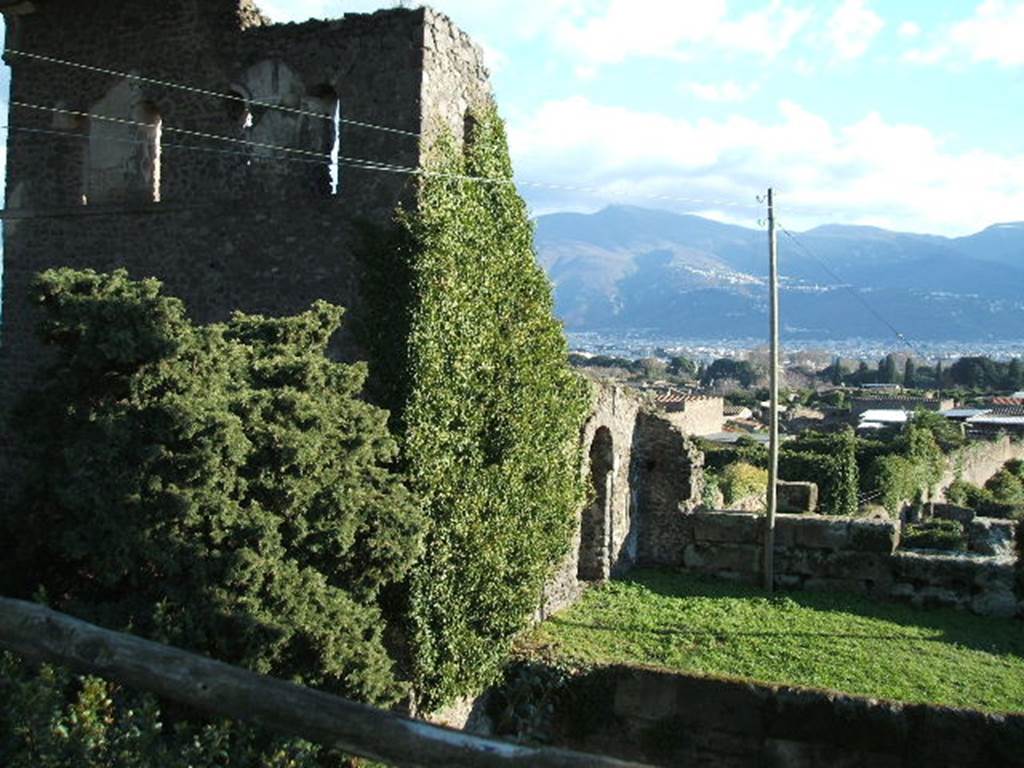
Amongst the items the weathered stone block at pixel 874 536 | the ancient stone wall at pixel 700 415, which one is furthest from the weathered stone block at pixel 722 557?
the ancient stone wall at pixel 700 415

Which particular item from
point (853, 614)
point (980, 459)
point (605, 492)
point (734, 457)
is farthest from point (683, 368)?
point (853, 614)

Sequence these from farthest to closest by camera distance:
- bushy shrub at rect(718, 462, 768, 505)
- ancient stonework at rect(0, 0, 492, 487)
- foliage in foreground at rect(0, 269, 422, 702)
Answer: bushy shrub at rect(718, 462, 768, 505)
ancient stonework at rect(0, 0, 492, 487)
foliage in foreground at rect(0, 269, 422, 702)

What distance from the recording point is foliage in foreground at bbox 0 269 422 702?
731 centimetres

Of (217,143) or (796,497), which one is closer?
(217,143)

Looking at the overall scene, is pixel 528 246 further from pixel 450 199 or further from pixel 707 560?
pixel 707 560

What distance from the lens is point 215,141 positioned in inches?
474

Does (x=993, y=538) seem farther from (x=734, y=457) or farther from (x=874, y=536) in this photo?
(x=734, y=457)

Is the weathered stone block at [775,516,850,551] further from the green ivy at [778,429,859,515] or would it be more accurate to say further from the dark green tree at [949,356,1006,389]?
the dark green tree at [949,356,1006,389]

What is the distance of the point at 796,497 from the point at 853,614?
239 inches

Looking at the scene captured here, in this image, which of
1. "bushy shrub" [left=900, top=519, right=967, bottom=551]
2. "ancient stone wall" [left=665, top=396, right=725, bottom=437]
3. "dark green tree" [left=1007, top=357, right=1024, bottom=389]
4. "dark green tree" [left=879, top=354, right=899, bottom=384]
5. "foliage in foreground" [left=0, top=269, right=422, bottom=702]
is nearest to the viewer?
"foliage in foreground" [left=0, top=269, right=422, bottom=702]

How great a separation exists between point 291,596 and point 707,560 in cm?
1043

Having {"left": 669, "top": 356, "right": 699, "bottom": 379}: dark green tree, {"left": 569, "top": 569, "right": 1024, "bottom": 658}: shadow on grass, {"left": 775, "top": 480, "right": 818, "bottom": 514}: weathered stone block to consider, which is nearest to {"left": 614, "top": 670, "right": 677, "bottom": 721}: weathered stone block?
{"left": 569, "top": 569, "right": 1024, "bottom": 658}: shadow on grass

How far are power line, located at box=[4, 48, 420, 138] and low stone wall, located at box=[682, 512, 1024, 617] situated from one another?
9122 mm

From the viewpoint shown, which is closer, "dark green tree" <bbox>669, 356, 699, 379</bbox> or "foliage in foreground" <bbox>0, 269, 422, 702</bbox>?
"foliage in foreground" <bbox>0, 269, 422, 702</bbox>
